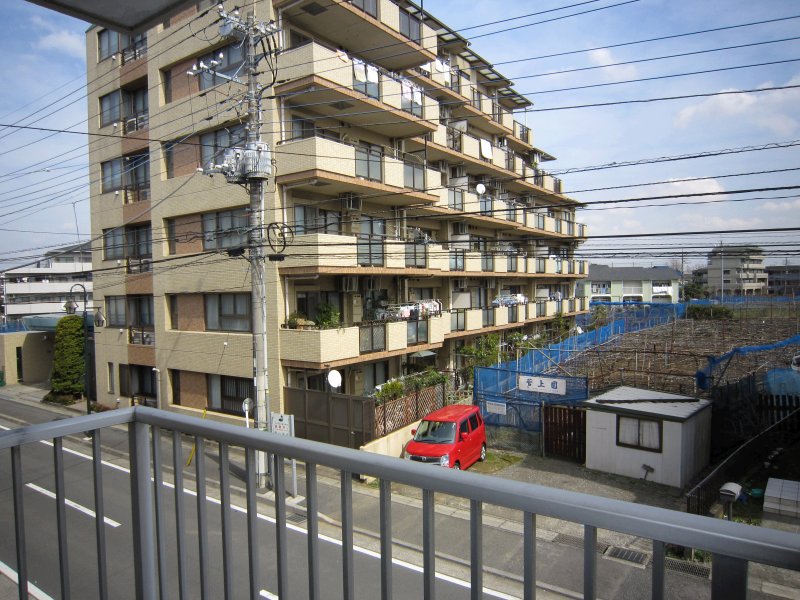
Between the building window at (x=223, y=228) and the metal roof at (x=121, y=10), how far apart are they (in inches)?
608

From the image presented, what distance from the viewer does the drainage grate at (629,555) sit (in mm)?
1150

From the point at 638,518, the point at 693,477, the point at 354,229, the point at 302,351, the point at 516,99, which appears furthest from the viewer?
the point at 516,99

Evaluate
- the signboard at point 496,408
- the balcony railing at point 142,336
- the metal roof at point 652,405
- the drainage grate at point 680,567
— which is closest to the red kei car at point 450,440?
the signboard at point 496,408

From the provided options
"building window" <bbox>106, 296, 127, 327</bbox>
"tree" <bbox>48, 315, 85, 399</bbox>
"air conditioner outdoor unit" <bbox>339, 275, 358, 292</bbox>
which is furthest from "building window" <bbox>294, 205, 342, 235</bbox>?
"tree" <bbox>48, 315, 85, 399</bbox>

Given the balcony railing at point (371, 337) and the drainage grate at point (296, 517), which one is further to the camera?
the balcony railing at point (371, 337)

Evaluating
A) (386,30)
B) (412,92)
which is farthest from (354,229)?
(386,30)

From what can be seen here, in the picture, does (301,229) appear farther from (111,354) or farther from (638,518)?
(638,518)

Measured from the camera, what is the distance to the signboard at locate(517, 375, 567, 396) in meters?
15.7

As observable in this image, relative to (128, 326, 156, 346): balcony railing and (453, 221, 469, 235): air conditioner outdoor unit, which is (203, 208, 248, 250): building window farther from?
(453, 221, 469, 235): air conditioner outdoor unit

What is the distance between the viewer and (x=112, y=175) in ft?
73.0

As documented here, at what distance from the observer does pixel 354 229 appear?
18.0 m

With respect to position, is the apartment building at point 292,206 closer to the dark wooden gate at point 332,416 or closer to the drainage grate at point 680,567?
the dark wooden gate at point 332,416

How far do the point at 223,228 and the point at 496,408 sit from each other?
428 inches

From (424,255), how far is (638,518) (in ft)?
62.2
